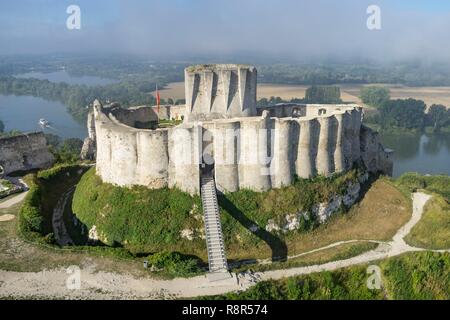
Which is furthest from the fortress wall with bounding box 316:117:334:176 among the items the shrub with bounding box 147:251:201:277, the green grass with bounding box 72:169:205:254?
the shrub with bounding box 147:251:201:277

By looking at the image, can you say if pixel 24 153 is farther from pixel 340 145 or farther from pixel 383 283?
pixel 383 283

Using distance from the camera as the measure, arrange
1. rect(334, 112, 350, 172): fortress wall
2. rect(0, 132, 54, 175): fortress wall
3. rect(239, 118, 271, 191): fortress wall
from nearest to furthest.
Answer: rect(239, 118, 271, 191): fortress wall, rect(334, 112, 350, 172): fortress wall, rect(0, 132, 54, 175): fortress wall

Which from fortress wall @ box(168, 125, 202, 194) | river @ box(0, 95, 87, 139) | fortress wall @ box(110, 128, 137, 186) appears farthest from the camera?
river @ box(0, 95, 87, 139)

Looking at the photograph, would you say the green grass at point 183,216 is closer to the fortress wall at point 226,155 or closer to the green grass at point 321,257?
the fortress wall at point 226,155

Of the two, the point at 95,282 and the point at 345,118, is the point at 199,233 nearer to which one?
the point at 95,282

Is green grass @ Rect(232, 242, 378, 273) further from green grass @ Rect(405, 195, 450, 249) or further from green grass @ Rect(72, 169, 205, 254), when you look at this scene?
green grass @ Rect(72, 169, 205, 254)

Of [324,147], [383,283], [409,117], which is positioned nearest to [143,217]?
[324,147]

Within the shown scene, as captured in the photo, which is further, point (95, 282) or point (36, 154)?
point (36, 154)
